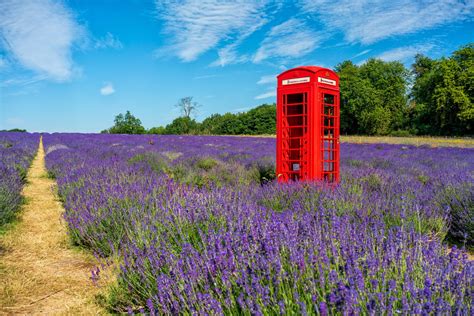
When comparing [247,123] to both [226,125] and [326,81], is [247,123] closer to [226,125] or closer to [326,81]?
[226,125]

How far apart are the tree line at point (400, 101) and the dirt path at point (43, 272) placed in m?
37.0

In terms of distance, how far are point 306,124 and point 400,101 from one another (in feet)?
153

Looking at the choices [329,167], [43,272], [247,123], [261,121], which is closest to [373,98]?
[261,121]

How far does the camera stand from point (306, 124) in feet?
17.6

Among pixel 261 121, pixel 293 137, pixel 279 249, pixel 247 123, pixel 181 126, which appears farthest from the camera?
pixel 181 126

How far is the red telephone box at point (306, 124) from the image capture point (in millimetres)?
5133

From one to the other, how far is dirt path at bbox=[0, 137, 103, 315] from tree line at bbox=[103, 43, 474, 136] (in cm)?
3697

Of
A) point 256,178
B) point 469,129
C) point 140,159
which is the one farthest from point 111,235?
point 469,129

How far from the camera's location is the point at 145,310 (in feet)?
7.70

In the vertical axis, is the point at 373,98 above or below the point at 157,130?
above

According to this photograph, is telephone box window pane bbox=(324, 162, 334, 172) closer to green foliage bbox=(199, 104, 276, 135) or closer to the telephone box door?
the telephone box door

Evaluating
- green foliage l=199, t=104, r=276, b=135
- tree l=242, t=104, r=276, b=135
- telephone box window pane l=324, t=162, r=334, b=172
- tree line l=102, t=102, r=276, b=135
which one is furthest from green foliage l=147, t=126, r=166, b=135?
telephone box window pane l=324, t=162, r=334, b=172

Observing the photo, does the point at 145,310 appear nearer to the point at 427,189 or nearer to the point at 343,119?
the point at 427,189

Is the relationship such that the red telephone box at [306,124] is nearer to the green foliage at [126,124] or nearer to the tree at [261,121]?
the tree at [261,121]
